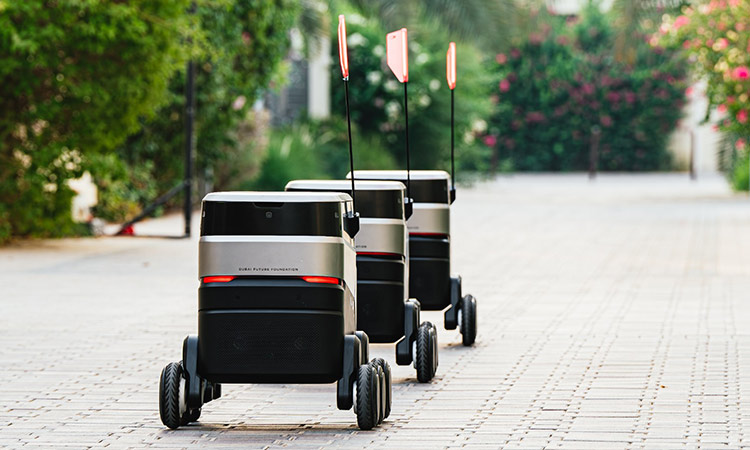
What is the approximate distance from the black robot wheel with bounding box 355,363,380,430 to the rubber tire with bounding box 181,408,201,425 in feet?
2.31

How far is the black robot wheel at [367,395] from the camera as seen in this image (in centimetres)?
617

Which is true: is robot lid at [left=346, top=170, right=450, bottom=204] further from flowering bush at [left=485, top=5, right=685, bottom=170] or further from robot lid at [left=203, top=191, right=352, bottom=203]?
flowering bush at [left=485, top=5, right=685, bottom=170]

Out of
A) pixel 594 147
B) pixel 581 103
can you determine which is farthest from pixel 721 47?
pixel 581 103

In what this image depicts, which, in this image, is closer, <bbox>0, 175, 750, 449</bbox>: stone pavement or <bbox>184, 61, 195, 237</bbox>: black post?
<bbox>0, 175, 750, 449</bbox>: stone pavement

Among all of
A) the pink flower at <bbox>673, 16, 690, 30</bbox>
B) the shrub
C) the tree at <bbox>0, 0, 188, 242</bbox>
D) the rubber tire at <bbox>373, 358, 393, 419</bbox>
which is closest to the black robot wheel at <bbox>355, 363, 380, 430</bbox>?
the rubber tire at <bbox>373, 358, 393, 419</bbox>

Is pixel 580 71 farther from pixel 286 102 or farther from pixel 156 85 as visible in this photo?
pixel 156 85

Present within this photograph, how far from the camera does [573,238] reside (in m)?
17.3

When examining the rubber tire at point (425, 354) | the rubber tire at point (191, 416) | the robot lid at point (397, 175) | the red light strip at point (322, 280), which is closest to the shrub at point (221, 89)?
the robot lid at point (397, 175)

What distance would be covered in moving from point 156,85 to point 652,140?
28131mm

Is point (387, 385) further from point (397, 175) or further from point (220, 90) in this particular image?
point (220, 90)

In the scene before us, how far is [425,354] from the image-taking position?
7.48 metres

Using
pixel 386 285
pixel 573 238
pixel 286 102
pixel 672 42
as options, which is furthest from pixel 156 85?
pixel 286 102

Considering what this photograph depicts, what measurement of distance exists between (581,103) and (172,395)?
35379 mm

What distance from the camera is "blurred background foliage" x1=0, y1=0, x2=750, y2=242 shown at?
46.9 feet
